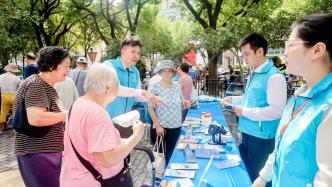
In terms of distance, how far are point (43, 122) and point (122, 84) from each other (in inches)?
56.8

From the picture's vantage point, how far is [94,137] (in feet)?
5.94

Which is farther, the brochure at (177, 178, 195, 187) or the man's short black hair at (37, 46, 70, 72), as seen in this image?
the man's short black hair at (37, 46, 70, 72)

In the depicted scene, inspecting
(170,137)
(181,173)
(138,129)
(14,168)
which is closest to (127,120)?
(138,129)

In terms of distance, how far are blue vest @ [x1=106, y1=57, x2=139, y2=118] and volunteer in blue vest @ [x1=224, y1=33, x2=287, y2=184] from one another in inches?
54.0

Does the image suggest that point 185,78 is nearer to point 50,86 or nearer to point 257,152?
point 257,152

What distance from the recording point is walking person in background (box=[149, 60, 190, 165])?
169 inches

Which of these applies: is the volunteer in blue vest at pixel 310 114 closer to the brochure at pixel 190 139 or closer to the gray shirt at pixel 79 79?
the brochure at pixel 190 139

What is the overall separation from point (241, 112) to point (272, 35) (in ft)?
31.4

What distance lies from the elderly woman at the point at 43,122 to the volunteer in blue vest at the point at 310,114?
6.09ft

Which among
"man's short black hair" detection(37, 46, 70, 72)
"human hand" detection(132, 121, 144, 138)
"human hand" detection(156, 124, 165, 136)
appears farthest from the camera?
A: "human hand" detection(156, 124, 165, 136)

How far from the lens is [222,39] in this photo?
1184 cm

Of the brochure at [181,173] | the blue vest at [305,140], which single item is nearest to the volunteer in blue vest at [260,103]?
the brochure at [181,173]

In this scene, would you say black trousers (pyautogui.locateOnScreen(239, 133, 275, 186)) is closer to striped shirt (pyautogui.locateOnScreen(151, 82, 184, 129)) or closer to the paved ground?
striped shirt (pyautogui.locateOnScreen(151, 82, 184, 129))

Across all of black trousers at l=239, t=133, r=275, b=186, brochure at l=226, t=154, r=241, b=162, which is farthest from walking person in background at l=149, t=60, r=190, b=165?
brochure at l=226, t=154, r=241, b=162
